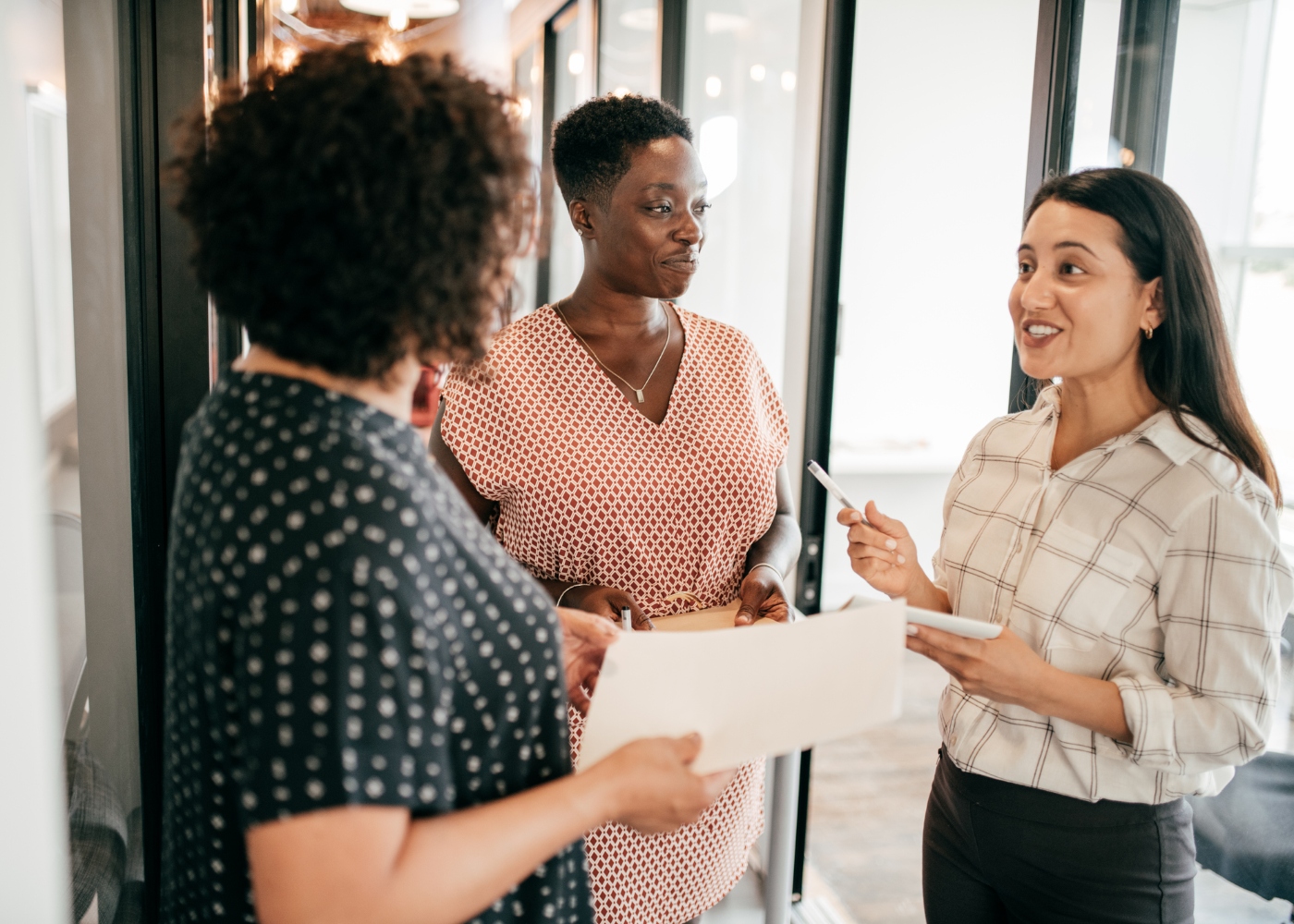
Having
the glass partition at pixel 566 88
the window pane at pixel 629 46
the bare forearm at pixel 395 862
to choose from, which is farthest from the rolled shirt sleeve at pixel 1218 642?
the glass partition at pixel 566 88

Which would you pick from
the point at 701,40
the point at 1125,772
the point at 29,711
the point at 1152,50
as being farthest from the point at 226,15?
the point at 701,40

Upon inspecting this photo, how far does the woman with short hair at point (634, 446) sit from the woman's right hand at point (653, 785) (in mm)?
545

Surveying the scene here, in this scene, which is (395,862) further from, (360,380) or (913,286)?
(913,286)

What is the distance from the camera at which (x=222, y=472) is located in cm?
69

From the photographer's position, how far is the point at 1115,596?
1.18 metres

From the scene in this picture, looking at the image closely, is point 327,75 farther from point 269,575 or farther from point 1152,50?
point 1152,50

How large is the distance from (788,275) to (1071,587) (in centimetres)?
146

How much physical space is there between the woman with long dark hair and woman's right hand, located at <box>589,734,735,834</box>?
1.49ft

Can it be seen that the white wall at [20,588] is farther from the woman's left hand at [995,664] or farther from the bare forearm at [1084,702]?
the bare forearm at [1084,702]

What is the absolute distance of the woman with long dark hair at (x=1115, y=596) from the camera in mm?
1094


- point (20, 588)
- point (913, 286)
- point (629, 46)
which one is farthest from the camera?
point (629, 46)

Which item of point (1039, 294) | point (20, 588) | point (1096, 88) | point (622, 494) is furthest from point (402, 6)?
point (20, 588)

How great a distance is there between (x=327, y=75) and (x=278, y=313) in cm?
19

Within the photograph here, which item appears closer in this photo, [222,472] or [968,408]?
[222,472]
